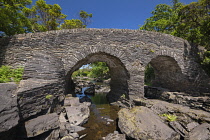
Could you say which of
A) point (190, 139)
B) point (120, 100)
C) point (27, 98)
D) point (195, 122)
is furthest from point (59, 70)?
point (195, 122)

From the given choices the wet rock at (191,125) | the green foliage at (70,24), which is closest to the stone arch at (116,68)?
the wet rock at (191,125)

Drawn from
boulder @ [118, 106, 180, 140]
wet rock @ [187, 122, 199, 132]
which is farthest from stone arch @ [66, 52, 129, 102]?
wet rock @ [187, 122, 199, 132]

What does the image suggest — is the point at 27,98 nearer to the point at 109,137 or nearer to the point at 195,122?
the point at 109,137

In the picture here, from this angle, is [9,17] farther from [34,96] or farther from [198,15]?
[198,15]

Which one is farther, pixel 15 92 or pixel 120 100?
pixel 120 100

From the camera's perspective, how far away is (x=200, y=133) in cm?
418

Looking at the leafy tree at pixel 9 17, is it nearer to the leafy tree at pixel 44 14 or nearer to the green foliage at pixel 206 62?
the leafy tree at pixel 44 14

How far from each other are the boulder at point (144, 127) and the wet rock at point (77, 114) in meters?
2.08

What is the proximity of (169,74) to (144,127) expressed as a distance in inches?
338

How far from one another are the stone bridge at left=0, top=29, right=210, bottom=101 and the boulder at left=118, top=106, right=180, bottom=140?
3.16m

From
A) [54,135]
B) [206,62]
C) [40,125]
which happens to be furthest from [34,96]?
[206,62]

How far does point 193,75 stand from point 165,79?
2.50 m

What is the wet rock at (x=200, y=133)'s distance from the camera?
4.02m

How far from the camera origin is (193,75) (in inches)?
377
